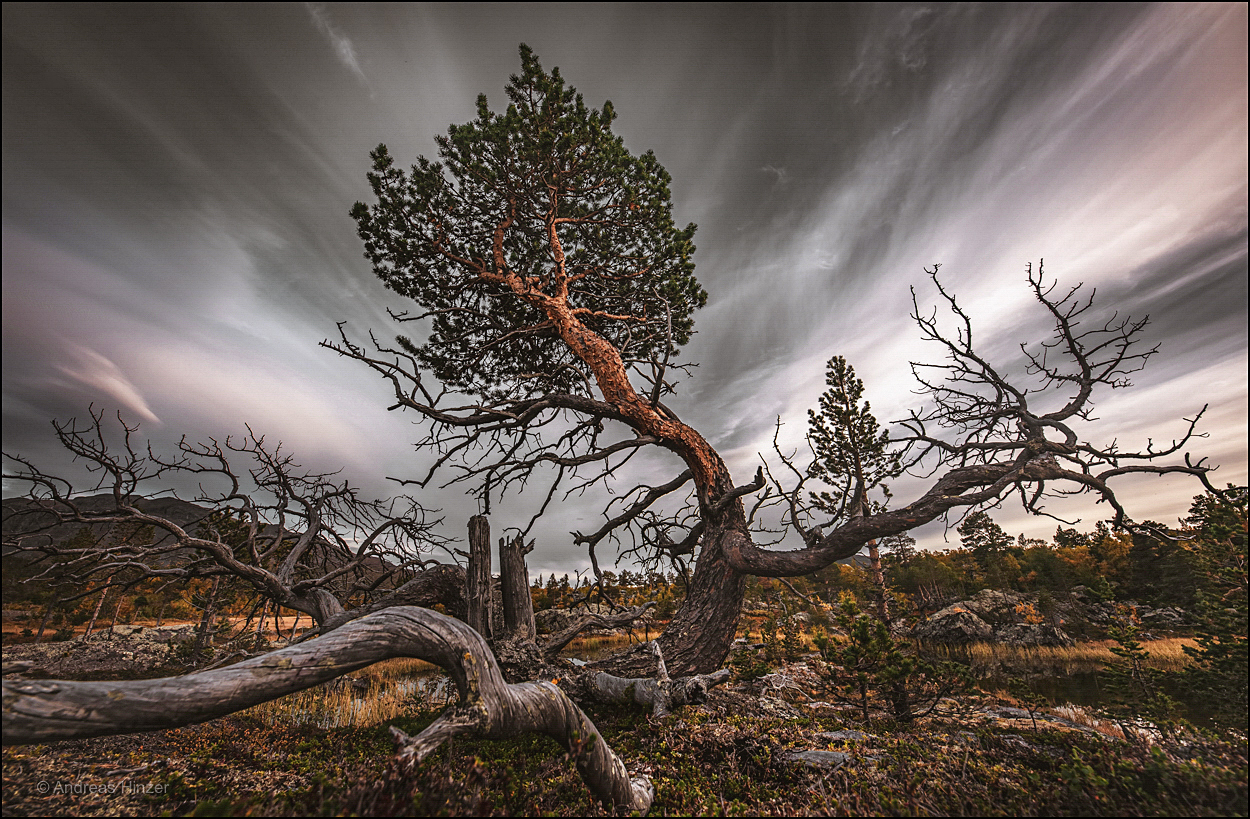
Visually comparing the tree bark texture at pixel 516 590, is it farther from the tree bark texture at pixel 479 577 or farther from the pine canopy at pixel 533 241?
the pine canopy at pixel 533 241

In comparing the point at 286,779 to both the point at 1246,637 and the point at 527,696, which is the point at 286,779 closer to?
the point at 527,696

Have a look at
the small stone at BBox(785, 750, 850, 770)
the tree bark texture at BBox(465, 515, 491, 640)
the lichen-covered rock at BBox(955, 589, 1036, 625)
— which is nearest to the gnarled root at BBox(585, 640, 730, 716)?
the small stone at BBox(785, 750, 850, 770)

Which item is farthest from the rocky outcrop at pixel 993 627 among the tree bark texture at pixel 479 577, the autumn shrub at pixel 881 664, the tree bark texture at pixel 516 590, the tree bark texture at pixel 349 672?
the tree bark texture at pixel 349 672

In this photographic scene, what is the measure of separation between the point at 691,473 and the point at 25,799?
684 cm

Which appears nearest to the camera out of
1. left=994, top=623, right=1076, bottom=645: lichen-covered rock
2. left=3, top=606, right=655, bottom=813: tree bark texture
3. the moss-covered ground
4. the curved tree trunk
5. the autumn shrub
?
left=3, top=606, right=655, bottom=813: tree bark texture

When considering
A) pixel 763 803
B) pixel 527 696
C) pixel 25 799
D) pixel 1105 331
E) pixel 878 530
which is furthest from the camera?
pixel 1105 331

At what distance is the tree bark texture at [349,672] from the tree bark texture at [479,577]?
3.87 meters

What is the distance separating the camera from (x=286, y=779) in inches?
155

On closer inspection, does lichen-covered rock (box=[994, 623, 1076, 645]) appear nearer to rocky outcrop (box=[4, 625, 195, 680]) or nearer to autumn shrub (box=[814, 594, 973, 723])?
autumn shrub (box=[814, 594, 973, 723])

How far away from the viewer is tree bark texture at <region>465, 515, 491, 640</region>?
662 cm

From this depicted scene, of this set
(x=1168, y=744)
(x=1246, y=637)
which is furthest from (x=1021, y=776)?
(x=1246, y=637)

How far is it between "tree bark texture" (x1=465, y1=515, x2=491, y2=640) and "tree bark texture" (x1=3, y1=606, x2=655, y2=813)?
12.7 feet

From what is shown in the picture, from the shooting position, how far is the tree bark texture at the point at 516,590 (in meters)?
6.72

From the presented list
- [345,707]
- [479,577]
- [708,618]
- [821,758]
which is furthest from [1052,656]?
[345,707]
